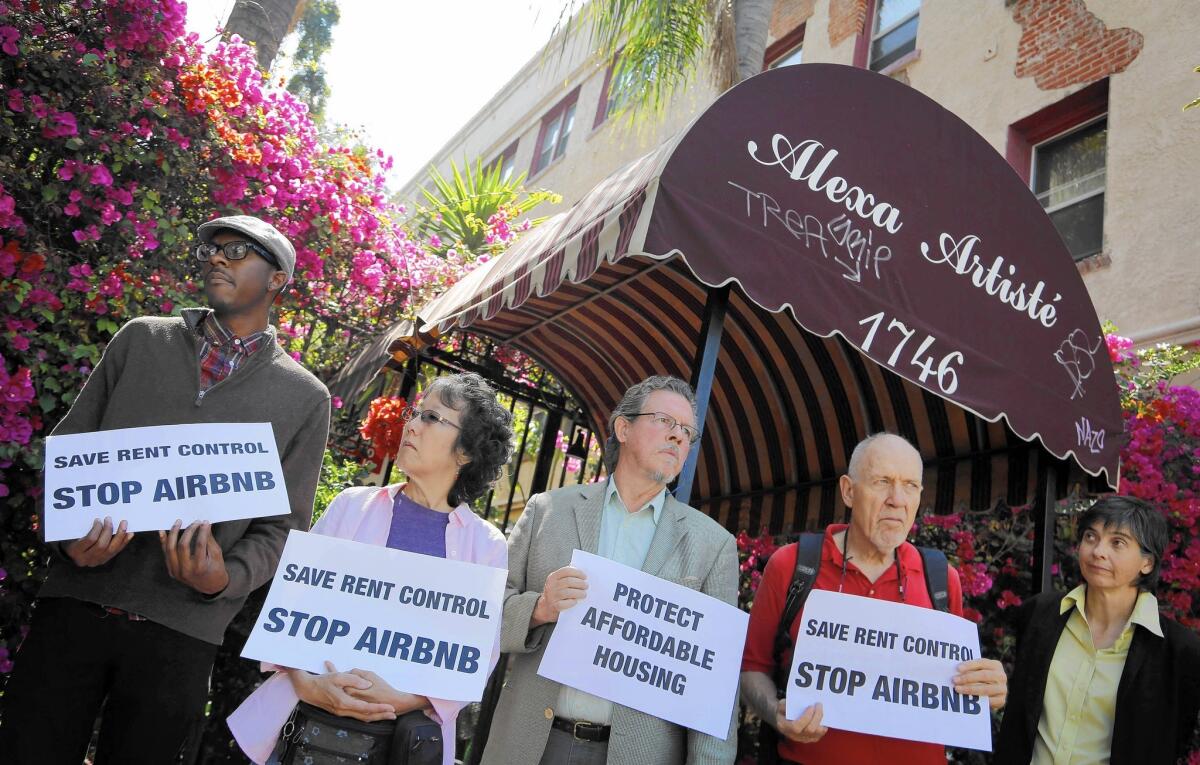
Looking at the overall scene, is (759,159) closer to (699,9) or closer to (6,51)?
(6,51)

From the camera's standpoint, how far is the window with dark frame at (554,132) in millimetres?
20359

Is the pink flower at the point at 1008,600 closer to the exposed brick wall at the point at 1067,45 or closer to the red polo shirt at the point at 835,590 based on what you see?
the red polo shirt at the point at 835,590

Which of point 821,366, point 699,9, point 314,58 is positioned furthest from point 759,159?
point 314,58

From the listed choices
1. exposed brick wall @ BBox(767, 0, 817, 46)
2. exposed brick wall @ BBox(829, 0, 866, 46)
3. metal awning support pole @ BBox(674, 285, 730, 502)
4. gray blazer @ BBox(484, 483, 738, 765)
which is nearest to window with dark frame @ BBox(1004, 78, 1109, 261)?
exposed brick wall @ BBox(829, 0, 866, 46)

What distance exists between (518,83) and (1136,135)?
58.3 feet

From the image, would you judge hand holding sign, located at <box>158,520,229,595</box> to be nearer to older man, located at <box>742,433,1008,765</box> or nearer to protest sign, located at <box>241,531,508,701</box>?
protest sign, located at <box>241,531,508,701</box>

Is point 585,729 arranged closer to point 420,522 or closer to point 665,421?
point 420,522

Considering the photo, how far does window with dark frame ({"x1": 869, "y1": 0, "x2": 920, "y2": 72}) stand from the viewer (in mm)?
11352

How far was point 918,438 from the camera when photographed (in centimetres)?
527

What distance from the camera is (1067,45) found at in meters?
8.95

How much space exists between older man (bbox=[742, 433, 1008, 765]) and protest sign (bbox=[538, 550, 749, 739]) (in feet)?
0.94

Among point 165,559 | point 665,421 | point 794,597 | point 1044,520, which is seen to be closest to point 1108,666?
point 794,597

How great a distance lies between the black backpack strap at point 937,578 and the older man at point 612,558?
741 millimetres

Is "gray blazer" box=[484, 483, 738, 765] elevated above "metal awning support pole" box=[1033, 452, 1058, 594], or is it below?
below
